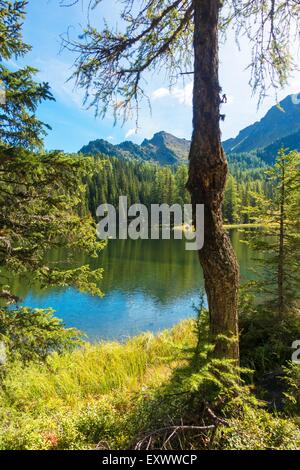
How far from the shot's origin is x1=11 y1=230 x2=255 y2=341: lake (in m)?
15.3

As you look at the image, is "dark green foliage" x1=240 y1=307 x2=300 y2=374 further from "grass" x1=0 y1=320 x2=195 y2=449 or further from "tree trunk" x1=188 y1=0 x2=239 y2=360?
"tree trunk" x1=188 y1=0 x2=239 y2=360

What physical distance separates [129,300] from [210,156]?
16833 mm

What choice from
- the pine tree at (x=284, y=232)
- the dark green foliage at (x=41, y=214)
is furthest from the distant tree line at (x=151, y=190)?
the dark green foliage at (x=41, y=214)

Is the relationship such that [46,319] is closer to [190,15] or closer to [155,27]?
[155,27]

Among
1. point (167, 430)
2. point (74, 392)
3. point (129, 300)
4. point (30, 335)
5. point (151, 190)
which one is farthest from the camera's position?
point (151, 190)

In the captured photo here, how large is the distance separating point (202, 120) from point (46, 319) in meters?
3.67

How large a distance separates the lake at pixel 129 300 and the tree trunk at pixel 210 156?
6.53 m

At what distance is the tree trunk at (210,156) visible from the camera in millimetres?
3635

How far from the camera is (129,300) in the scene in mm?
19562

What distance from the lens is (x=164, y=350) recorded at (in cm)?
825

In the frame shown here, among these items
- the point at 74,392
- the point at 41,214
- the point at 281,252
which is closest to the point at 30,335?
the point at 41,214

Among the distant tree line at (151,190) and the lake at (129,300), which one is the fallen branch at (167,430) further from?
the distant tree line at (151,190)

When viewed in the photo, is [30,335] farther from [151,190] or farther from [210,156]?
[151,190]

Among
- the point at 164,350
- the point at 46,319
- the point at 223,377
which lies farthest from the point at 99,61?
the point at 164,350
